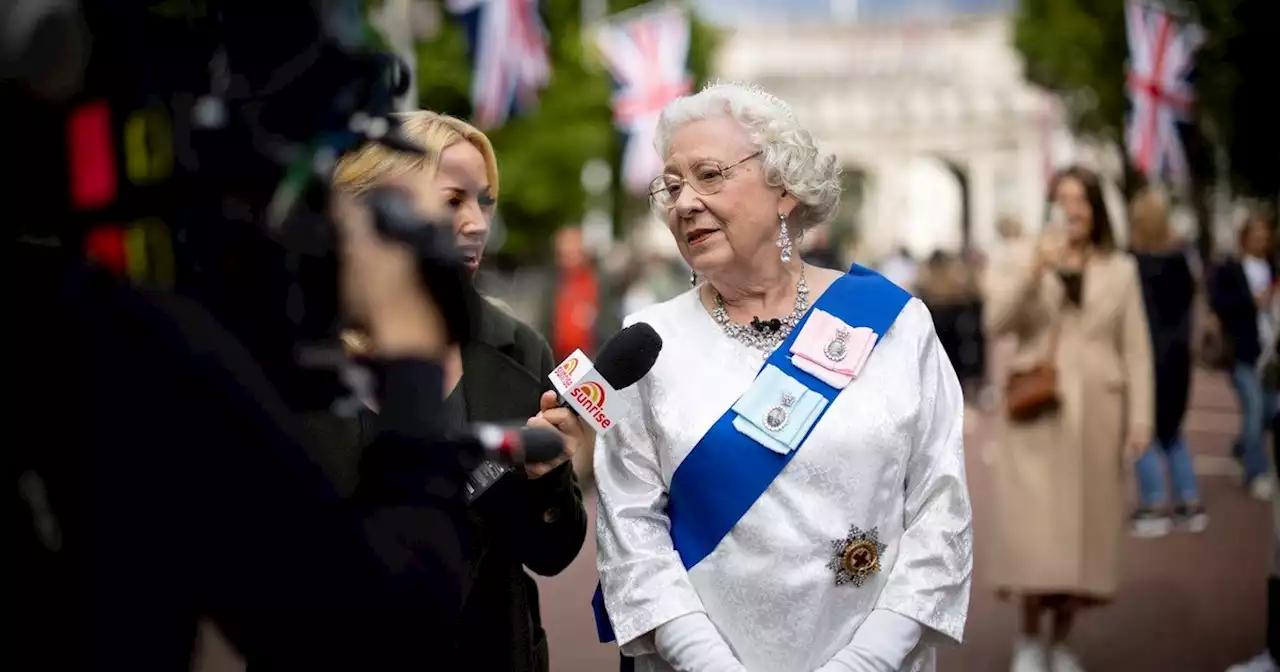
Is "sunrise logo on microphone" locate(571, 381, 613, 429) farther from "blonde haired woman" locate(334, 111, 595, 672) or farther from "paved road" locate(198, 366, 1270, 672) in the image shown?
"paved road" locate(198, 366, 1270, 672)

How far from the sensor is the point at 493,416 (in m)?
2.81

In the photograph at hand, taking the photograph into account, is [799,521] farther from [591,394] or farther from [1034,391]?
[1034,391]

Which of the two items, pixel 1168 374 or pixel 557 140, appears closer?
pixel 1168 374

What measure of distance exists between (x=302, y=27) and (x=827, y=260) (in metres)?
6.60

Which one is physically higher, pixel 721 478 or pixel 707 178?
pixel 707 178

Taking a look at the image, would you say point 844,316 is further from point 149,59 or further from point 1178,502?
point 1178,502

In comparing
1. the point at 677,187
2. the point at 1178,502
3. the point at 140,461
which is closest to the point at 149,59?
the point at 140,461

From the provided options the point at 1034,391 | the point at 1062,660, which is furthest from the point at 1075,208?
the point at 1062,660

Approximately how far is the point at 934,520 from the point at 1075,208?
3.86 m

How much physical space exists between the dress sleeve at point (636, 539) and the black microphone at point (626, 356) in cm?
31

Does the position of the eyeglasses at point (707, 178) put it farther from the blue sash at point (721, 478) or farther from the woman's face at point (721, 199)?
the blue sash at point (721, 478)

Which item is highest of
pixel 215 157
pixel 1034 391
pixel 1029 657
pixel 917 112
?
pixel 215 157

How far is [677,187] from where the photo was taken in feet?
10.1

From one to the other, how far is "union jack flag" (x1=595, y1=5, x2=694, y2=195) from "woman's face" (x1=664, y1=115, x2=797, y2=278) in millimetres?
18062
